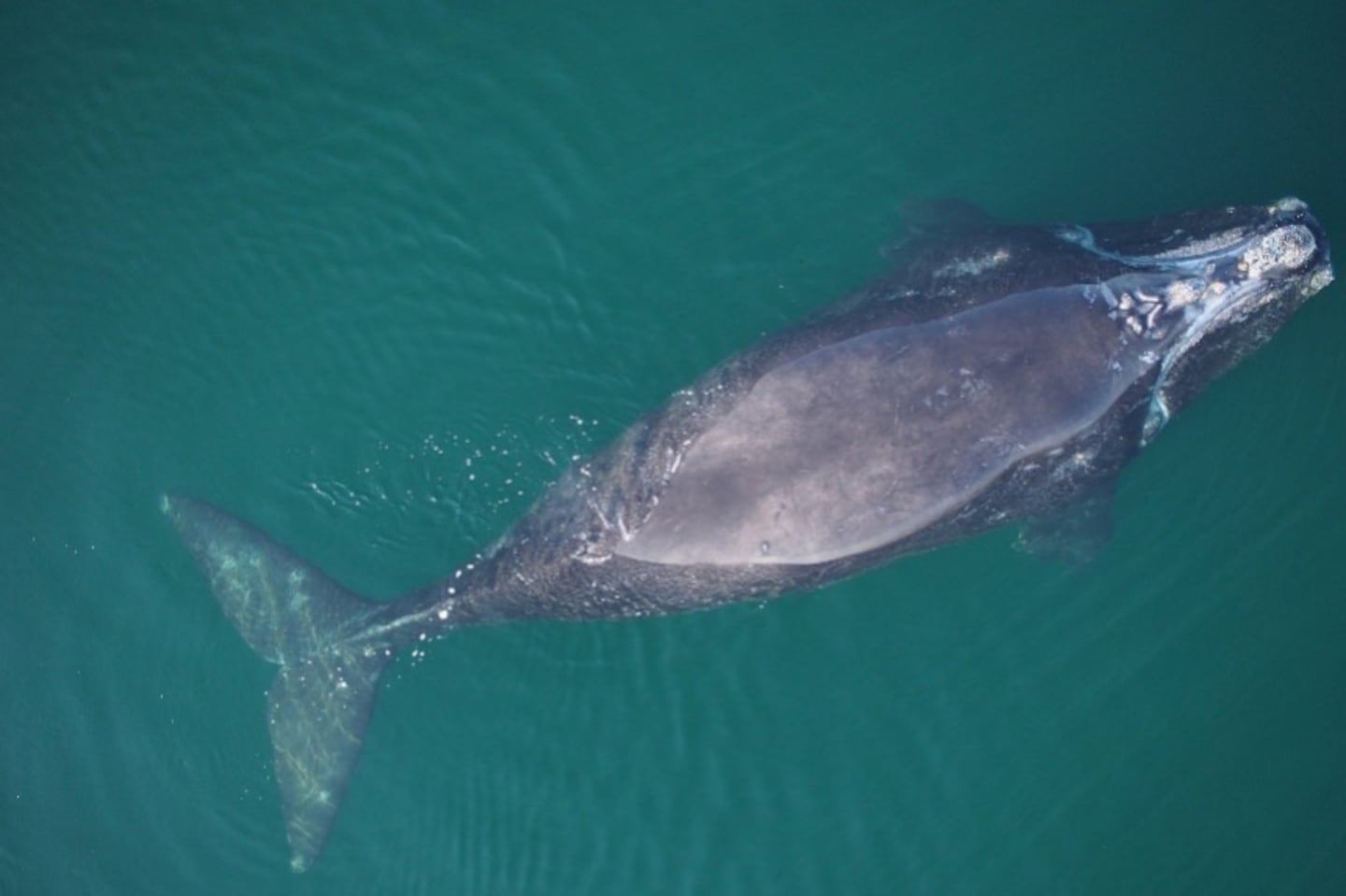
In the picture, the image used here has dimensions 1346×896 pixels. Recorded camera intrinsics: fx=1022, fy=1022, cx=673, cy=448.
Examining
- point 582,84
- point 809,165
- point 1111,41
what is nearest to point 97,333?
point 582,84

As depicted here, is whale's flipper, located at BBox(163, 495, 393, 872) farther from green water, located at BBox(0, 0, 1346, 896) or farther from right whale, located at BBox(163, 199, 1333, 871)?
green water, located at BBox(0, 0, 1346, 896)

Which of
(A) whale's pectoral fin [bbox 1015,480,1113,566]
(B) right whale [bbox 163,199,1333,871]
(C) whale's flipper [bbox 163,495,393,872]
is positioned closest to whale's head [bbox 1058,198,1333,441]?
(B) right whale [bbox 163,199,1333,871]

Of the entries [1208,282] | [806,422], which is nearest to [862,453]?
[806,422]

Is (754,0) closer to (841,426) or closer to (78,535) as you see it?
(841,426)

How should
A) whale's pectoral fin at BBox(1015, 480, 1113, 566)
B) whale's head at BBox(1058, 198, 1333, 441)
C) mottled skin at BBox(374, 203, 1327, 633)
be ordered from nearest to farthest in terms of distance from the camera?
mottled skin at BBox(374, 203, 1327, 633) → whale's head at BBox(1058, 198, 1333, 441) → whale's pectoral fin at BBox(1015, 480, 1113, 566)

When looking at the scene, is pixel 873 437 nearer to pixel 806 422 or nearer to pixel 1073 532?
pixel 806 422

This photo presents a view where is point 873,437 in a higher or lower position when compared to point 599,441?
higher

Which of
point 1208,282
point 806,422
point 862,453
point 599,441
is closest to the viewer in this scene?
point 862,453
